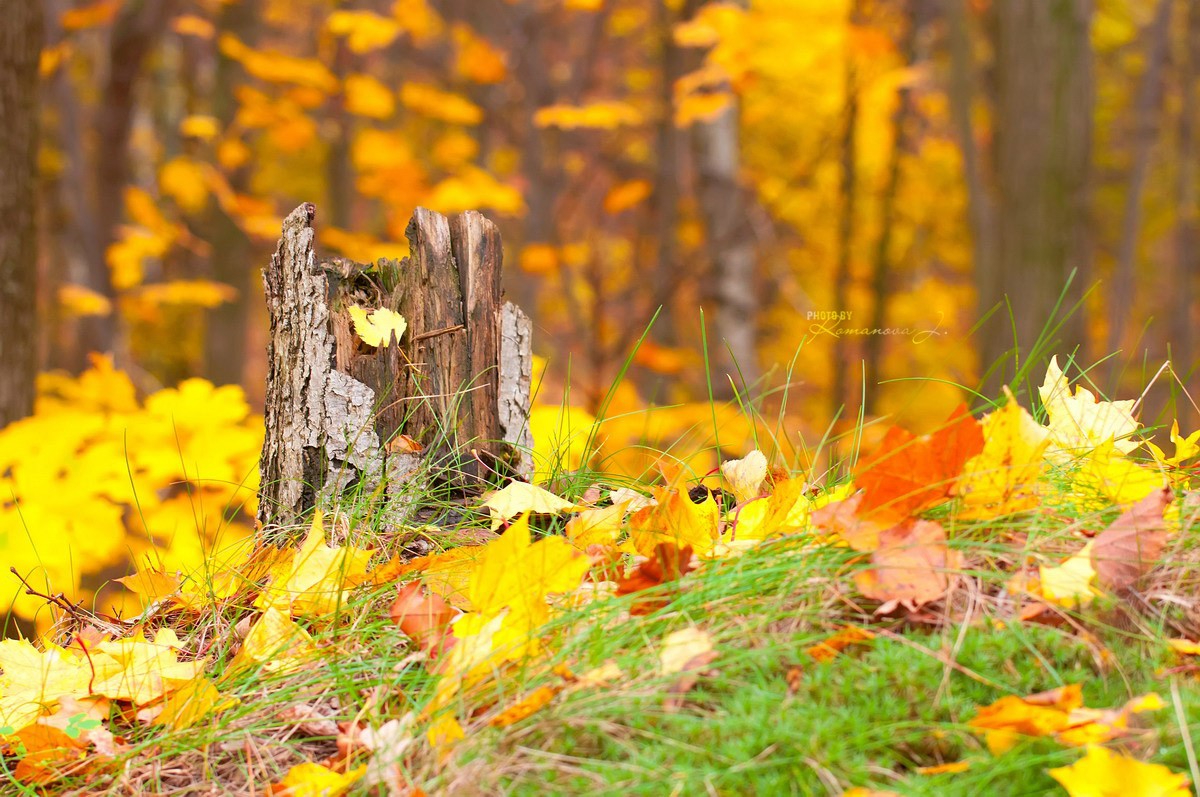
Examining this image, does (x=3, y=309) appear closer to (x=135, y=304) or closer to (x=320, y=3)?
(x=135, y=304)

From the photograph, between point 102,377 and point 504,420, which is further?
point 102,377

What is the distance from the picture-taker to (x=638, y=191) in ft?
20.0

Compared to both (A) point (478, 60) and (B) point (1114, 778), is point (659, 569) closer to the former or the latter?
(B) point (1114, 778)

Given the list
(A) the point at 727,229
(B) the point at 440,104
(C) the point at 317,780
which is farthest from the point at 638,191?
(C) the point at 317,780

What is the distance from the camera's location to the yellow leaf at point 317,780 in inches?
44.3

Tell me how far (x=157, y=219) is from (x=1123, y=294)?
24.6 ft

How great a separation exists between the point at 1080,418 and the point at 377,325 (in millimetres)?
1305

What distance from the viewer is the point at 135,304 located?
793 centimetres

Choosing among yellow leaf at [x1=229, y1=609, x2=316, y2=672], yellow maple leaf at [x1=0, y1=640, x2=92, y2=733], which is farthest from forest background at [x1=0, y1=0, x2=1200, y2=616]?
yellow leaf at [x1=229, y1=609, x2=316, y2=672]

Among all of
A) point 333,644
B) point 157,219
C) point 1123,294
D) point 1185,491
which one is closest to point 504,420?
point 333,644

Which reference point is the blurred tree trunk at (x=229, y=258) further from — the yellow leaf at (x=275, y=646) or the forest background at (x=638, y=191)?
the yellow leaf at (x=275, y=646)

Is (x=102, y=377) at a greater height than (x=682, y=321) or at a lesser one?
greater

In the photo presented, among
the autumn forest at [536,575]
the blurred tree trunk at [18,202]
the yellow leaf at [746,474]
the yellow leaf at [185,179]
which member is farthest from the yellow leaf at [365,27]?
the yellow leaf at [746,474]

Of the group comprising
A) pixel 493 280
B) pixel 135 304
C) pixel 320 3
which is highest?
pixel 320 3
